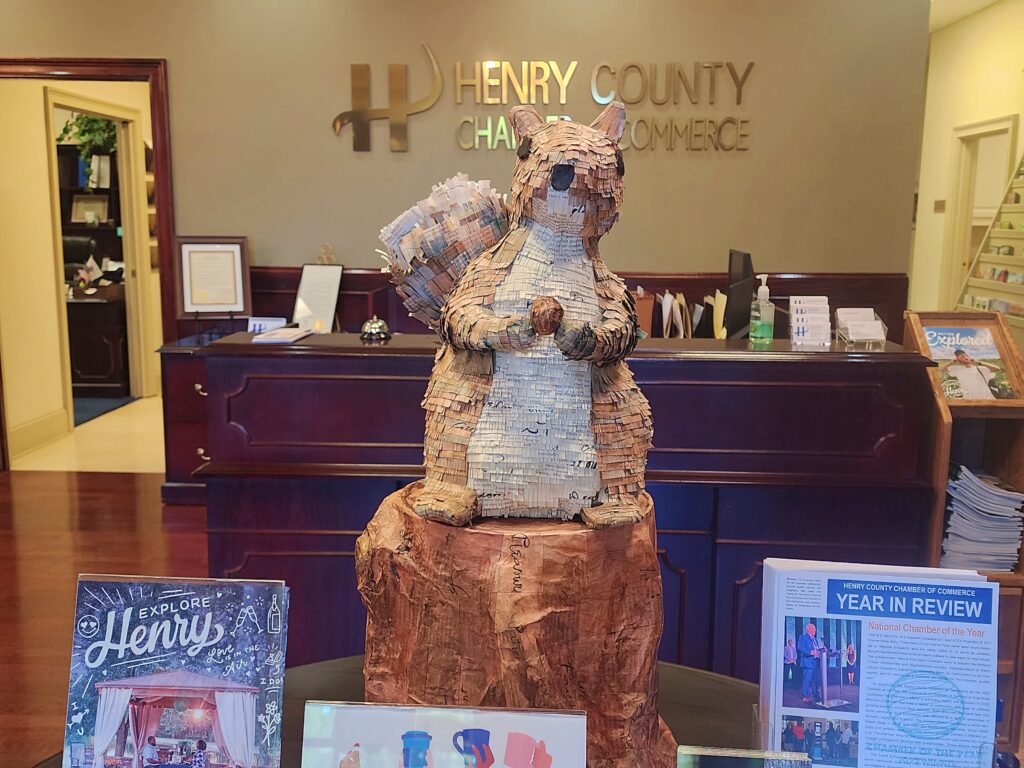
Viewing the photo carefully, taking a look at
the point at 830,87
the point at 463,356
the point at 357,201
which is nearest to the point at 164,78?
the point at 357,201

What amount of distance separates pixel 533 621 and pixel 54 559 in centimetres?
307

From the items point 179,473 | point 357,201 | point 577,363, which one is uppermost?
point 357,201

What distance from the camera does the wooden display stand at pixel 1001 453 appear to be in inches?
83.0

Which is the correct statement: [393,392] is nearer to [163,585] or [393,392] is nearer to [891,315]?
[163,585]

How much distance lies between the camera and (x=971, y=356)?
2254 mm

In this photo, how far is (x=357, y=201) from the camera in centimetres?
443

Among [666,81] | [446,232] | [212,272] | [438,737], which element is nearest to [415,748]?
[438,737]

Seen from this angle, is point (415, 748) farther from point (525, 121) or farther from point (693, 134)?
point (693, 134)

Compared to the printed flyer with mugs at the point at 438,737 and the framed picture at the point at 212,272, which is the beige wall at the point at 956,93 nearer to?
the framed picture at the point at 212,272

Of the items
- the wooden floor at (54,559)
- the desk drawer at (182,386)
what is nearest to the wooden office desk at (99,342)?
the wooden floor at (54,559)

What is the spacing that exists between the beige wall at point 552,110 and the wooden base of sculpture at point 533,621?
3.45 metres

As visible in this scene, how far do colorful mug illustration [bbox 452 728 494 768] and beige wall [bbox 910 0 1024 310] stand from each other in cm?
632

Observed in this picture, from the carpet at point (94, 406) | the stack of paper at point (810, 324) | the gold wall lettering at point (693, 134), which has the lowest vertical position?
the carpet at point (94, 406)

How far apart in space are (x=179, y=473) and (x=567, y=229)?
3.59 meters
